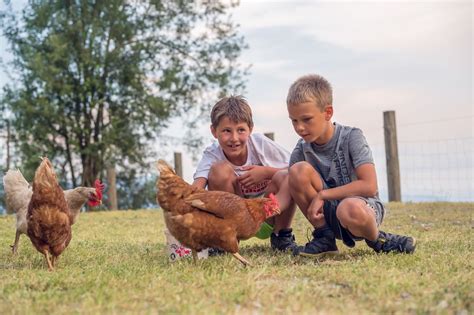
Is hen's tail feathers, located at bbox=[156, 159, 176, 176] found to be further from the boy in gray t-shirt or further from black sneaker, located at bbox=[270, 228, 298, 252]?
black sneaker, located at bbox=[270, 228, 298, 252]

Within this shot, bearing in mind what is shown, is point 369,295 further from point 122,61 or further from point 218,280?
point 122,61

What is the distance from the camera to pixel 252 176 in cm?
535

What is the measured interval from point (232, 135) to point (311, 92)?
0.84 meters

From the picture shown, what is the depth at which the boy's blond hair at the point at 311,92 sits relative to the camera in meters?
4.82

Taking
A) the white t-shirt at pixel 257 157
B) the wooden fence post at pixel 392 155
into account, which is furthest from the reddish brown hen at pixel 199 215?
the wooden fence post at pixel 392 155

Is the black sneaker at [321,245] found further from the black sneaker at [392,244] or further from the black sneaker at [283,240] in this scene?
the black sneaker at [283,240]

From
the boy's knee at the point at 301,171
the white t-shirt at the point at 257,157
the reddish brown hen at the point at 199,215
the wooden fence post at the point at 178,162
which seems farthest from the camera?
the wooden fence post at the point at 178,162

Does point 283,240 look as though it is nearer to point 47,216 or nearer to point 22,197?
point 47,216

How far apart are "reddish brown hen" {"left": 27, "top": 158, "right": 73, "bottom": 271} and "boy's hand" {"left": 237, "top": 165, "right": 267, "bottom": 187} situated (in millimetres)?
1515

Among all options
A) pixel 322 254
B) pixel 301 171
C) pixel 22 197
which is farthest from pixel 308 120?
pixel 22 197

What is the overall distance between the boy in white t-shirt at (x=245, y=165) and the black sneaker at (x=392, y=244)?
734 mm

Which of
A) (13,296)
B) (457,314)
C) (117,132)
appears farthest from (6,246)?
(117,132)

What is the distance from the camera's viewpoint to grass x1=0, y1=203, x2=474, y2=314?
3.13 m

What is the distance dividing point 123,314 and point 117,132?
15.2m
